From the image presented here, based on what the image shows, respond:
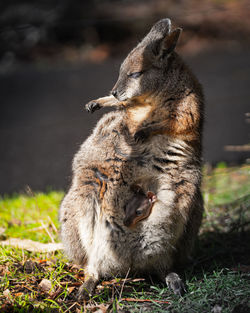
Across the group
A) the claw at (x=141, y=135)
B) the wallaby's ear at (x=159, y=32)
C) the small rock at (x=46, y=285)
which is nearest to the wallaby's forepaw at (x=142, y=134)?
the claw at (x=141, y=135)

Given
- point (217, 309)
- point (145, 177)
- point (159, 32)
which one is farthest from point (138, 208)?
point (159, 32)

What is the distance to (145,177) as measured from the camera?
10.2 ft

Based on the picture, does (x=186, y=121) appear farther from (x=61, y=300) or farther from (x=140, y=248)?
(x=61, y=300)

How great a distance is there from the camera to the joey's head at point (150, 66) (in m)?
3.36

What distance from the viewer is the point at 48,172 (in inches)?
277

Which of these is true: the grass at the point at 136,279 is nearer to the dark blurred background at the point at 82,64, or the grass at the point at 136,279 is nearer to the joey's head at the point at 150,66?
the joey's head at the point at 150,66

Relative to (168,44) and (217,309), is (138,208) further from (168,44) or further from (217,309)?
(168,44)

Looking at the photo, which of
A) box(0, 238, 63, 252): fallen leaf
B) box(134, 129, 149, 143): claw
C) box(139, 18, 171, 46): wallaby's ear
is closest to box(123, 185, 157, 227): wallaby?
box(134, 129, 149, 143): claw

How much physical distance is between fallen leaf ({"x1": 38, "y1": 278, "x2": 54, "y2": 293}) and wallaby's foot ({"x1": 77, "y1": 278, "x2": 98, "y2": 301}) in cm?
21

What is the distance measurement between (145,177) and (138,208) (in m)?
0.24

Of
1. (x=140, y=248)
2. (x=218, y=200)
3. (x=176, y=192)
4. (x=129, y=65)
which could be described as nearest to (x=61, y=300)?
(x=140, y=248)

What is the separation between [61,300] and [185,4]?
43.8ft

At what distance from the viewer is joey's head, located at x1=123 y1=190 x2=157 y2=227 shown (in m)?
3.01

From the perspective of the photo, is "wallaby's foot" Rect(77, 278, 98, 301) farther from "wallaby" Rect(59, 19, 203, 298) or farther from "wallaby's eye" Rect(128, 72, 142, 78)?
"wallaby's eye" Rect(128, 72, 142, 78)
